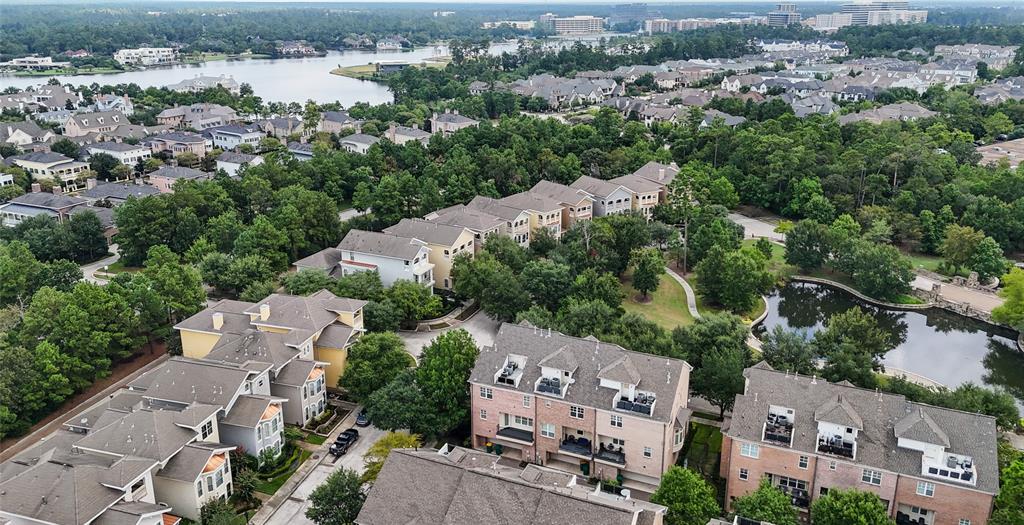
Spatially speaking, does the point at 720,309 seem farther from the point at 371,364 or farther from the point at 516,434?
the point at 371,364

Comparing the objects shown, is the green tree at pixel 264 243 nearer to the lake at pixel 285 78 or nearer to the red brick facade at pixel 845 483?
the red brick facade at pixel 845 483

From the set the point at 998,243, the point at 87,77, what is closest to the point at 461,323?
the point at 998,243

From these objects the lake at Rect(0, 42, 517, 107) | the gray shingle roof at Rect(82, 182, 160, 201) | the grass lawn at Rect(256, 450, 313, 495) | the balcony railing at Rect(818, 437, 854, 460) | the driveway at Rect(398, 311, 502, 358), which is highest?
the lake at Rect(0, 42, 517, 107)

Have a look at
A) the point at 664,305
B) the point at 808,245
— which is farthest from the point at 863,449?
the point at 808,245

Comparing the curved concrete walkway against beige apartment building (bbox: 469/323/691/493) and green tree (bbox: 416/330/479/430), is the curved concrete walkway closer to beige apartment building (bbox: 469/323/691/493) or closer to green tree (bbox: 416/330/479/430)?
beige apartment building (bbox: 469/323/691/493)

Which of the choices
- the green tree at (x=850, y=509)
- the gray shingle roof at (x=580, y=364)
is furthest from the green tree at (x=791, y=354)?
the green tree at (x=850, y=509)

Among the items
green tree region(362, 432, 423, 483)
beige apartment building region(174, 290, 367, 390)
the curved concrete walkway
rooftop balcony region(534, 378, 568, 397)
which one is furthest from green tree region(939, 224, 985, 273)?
green tree region(362, 432, 423, 483)
